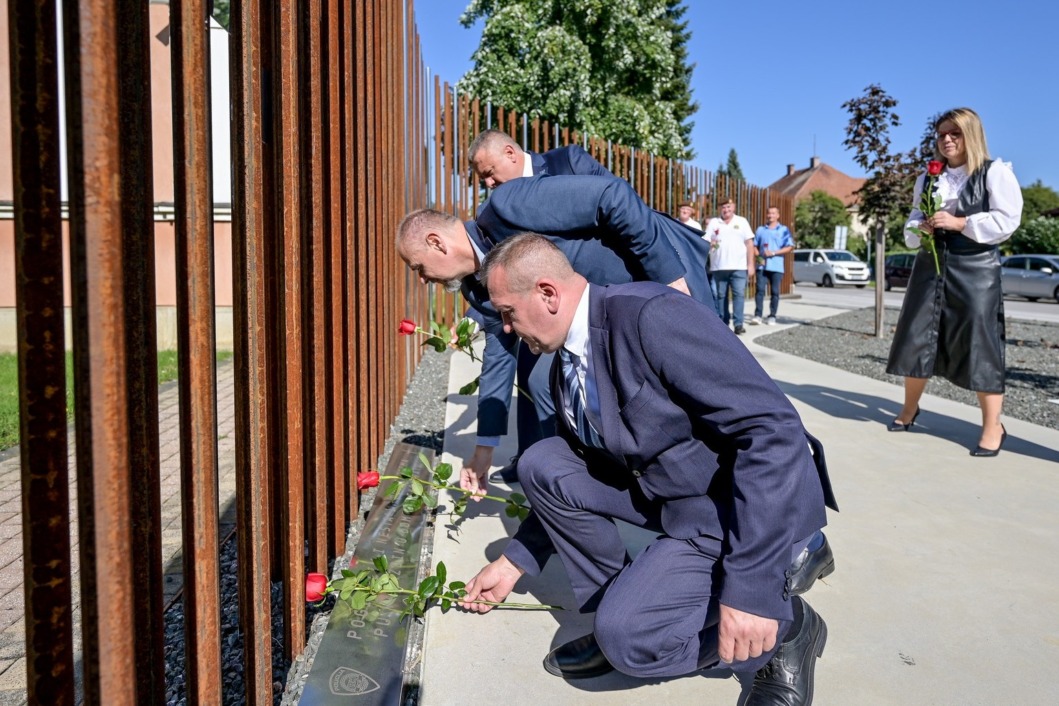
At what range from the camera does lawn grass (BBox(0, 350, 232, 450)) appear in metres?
5.41

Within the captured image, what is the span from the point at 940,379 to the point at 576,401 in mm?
5985

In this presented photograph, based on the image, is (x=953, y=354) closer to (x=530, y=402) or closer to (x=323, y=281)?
(x=530, y=402)

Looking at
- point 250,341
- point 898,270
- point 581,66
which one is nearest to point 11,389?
point 250,341

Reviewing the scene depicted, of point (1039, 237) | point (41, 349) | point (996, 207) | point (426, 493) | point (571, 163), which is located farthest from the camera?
point (1039, 237)

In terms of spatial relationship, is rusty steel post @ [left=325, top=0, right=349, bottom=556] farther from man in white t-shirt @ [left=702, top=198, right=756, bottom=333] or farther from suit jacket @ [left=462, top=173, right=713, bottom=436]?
man in white t-shirt @ [left=702, top=198, right=756, bottom=333]

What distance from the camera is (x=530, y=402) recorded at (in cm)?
368

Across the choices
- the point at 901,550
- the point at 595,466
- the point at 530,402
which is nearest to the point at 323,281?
the point at 595,466

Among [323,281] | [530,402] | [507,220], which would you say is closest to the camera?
[323,281]

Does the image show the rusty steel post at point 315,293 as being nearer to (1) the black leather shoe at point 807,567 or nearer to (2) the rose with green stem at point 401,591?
(2) the rose with green stem at point 401,591

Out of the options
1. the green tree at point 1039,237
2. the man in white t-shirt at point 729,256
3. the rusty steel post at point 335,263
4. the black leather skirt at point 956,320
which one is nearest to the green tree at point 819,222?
the green tree at point 1039,237

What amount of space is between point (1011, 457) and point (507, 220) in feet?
10.00

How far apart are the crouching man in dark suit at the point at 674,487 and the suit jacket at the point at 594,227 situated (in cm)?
71

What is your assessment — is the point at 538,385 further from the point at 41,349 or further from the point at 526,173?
the point at 41,349

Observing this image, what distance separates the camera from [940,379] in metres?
7.12
